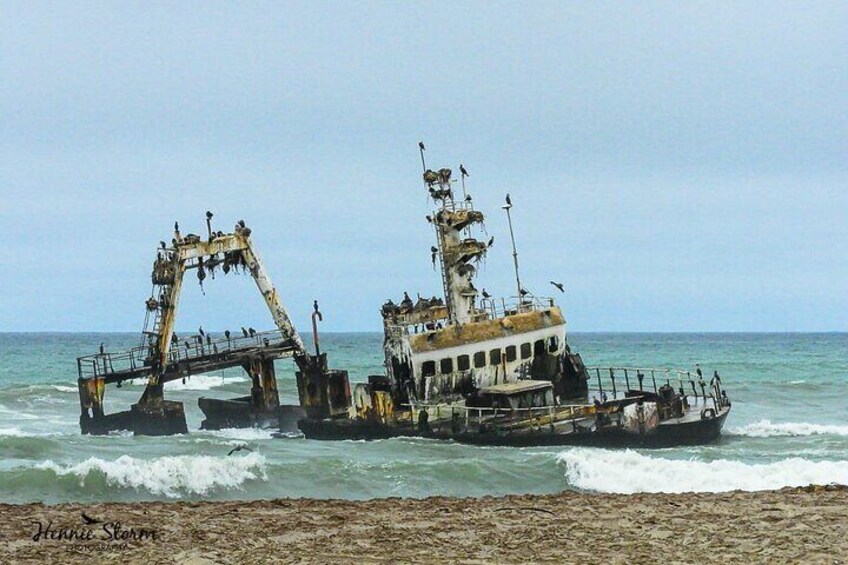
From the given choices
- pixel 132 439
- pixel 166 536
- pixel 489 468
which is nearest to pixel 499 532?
pixel 166 536

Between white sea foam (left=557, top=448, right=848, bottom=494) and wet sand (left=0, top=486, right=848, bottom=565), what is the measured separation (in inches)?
178

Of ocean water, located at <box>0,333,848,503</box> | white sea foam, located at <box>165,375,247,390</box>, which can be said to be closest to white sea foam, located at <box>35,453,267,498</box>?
ocean water, located at <box>0,333,848,503</box>

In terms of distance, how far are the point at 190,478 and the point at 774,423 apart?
2200cm

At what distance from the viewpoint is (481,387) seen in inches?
1247

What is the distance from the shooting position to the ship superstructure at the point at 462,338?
31.3m

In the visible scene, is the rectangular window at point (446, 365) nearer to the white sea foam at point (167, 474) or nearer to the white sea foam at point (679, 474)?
the white sea foam at point (679, 474)

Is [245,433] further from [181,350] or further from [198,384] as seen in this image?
[198,384]

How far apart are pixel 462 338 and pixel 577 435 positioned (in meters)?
4.43

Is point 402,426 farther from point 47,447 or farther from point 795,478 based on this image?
point 795,478

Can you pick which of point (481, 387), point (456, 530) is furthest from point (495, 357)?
point (456, 530)

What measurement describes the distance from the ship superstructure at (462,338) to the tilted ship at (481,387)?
1.1 inches

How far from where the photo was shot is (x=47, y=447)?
1111 inches
